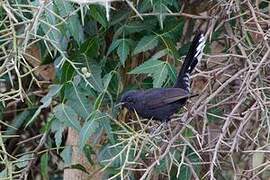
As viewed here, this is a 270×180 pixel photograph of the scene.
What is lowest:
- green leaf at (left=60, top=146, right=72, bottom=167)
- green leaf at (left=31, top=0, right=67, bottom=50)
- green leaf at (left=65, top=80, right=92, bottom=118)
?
green leaf at (left=60, top=146, right=72, bottom=167)

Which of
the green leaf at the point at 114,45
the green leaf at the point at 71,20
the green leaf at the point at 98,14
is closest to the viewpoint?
the green leaf at the point at 71,20

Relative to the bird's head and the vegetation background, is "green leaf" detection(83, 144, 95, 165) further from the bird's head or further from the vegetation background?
the bird's head

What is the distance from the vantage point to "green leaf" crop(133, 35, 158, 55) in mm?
2457

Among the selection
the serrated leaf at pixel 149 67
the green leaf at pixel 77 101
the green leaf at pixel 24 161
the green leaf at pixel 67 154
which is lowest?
the green leaf at pixel 24 161

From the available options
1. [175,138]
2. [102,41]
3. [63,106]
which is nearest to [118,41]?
[102,41]

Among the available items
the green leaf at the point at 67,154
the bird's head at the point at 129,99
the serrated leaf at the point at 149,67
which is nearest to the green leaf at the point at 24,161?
the green leaf at the point at 67,154

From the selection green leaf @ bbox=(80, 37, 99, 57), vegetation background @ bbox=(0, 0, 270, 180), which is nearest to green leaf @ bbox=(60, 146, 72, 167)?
vegetation background @ bbox=(0, 0, 270, 180)

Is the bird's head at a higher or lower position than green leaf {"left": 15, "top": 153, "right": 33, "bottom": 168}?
higher

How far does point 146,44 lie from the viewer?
2475 millimetres

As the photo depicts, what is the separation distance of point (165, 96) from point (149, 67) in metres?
0.12

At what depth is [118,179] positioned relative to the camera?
2.63 meters

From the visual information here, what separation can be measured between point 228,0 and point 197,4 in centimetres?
36

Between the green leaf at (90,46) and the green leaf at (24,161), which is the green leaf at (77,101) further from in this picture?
the green leaf at (24,161)

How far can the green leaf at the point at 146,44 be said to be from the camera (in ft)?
8.06
